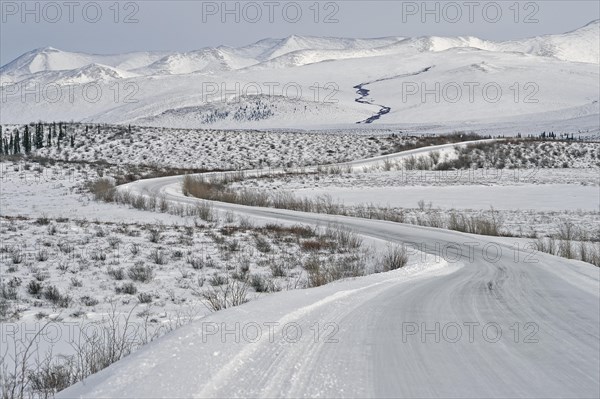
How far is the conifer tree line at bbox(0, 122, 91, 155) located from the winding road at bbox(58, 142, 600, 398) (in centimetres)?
6040

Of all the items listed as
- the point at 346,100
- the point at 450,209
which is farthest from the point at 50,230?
the point at 346,100

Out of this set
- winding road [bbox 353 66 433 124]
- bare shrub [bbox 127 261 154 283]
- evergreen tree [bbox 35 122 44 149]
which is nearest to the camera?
bare shrub [bbox 127 261 154 283]

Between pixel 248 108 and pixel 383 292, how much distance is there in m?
124

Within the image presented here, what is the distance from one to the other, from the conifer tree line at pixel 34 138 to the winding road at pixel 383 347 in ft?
198

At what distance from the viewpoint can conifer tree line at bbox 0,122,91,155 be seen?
6066 centimetres

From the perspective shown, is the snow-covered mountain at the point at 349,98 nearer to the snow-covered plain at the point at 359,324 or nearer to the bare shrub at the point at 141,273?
the snow-covered plain at the point at 359,324

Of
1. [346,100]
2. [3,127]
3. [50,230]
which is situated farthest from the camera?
[346,100]

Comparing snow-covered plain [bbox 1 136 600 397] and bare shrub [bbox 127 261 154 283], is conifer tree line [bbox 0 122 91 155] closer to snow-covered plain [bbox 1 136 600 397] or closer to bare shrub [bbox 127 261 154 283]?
snow-covered plain [bbox 1 136 600 397]

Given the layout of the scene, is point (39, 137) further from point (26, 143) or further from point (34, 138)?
point (26, 143)

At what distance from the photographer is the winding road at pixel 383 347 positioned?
3.36 meters

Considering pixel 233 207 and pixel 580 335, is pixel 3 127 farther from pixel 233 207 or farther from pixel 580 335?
pixel 580 335

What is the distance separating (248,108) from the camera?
129 m

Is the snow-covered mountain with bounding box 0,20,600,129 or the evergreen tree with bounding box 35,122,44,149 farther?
the snow-covered mountain with bounding box 0,20,600,129

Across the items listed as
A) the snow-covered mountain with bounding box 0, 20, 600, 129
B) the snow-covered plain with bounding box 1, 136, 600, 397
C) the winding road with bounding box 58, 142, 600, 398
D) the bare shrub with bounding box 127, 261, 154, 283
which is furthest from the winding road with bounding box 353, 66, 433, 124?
the winding road with bounding box 58, 142, 600, 398
